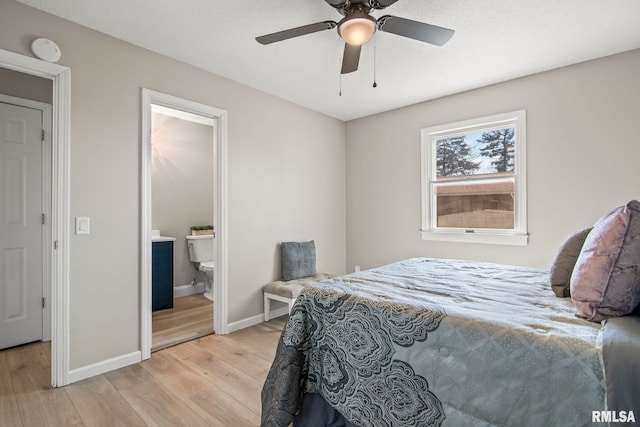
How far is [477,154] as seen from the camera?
141 inches

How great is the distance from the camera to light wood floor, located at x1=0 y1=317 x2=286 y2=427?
71.5 inches

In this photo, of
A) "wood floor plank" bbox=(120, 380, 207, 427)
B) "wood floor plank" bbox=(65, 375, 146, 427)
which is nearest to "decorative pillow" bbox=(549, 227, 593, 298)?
"wood floor plank" bbox=(120, 380, 207, 427)

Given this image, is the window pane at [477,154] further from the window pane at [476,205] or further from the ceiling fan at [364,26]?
the ceiling fan at [364,26]

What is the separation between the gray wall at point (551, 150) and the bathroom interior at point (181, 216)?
2.62 meters

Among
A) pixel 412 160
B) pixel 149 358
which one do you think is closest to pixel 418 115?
pixel 412 160

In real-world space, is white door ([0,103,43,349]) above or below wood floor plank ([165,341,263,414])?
above

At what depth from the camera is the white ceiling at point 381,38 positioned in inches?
82.6

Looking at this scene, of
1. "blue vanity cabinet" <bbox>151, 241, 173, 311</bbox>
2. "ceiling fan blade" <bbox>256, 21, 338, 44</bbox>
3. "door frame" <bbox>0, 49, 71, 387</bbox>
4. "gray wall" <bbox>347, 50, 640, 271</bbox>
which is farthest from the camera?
"blue vanity cabinet" <bbox>151, 241, 173, 311</bbox>

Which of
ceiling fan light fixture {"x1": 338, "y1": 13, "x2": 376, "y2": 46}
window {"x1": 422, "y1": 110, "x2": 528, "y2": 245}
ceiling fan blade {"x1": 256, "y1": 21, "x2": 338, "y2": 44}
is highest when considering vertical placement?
ceiling fan blade {"x1": 256, "y1": 21, "x2": 338, "y2": 44}

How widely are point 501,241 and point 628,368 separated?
8.73ft

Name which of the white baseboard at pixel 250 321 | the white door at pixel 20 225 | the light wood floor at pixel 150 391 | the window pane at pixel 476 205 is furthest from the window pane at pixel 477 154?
the white door at pixel 20 225

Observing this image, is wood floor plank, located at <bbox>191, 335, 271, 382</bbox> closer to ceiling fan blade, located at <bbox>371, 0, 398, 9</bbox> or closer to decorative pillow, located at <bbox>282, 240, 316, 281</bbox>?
decorative pillow, located at <bbox>282, 240, 316, 281</bbox>

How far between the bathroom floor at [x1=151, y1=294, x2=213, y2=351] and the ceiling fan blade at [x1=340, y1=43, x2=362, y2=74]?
2.78 metres

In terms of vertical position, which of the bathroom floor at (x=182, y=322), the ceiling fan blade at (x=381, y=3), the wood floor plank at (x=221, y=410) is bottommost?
the bathroom floor at (x=182, y=322)
